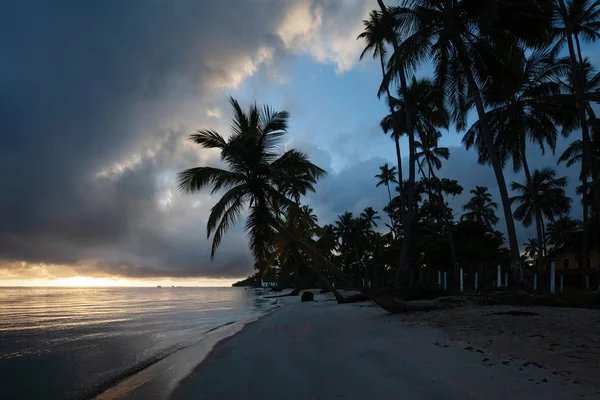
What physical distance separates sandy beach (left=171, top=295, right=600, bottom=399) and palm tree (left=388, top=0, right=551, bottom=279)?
8.92 meters

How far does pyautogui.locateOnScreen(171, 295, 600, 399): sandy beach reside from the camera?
13.9ft

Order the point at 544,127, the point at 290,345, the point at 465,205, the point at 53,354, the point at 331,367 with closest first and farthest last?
1. the point at 331,367
2. the point at 290,345
3. the point at 53,354
4. the point at 544,127
5. the point at 465,205

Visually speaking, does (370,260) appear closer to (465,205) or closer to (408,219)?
(465,205)

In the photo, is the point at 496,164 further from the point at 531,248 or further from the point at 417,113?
the point at 531,248

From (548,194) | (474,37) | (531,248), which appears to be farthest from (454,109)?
(531,248)

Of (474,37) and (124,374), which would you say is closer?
(124,374)

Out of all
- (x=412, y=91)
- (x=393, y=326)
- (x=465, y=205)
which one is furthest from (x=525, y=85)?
(x=465, y=205)

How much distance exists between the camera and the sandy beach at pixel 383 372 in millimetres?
4238

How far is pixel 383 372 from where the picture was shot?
5273 mm

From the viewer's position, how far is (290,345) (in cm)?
842

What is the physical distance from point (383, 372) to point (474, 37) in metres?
15.4

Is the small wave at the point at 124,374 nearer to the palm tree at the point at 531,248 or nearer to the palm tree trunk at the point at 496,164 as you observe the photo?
the palm tree trunk at the point at 496,164

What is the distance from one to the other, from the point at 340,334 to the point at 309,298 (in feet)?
81.8

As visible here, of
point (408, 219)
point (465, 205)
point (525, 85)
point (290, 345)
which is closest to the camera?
point (290, 345)
